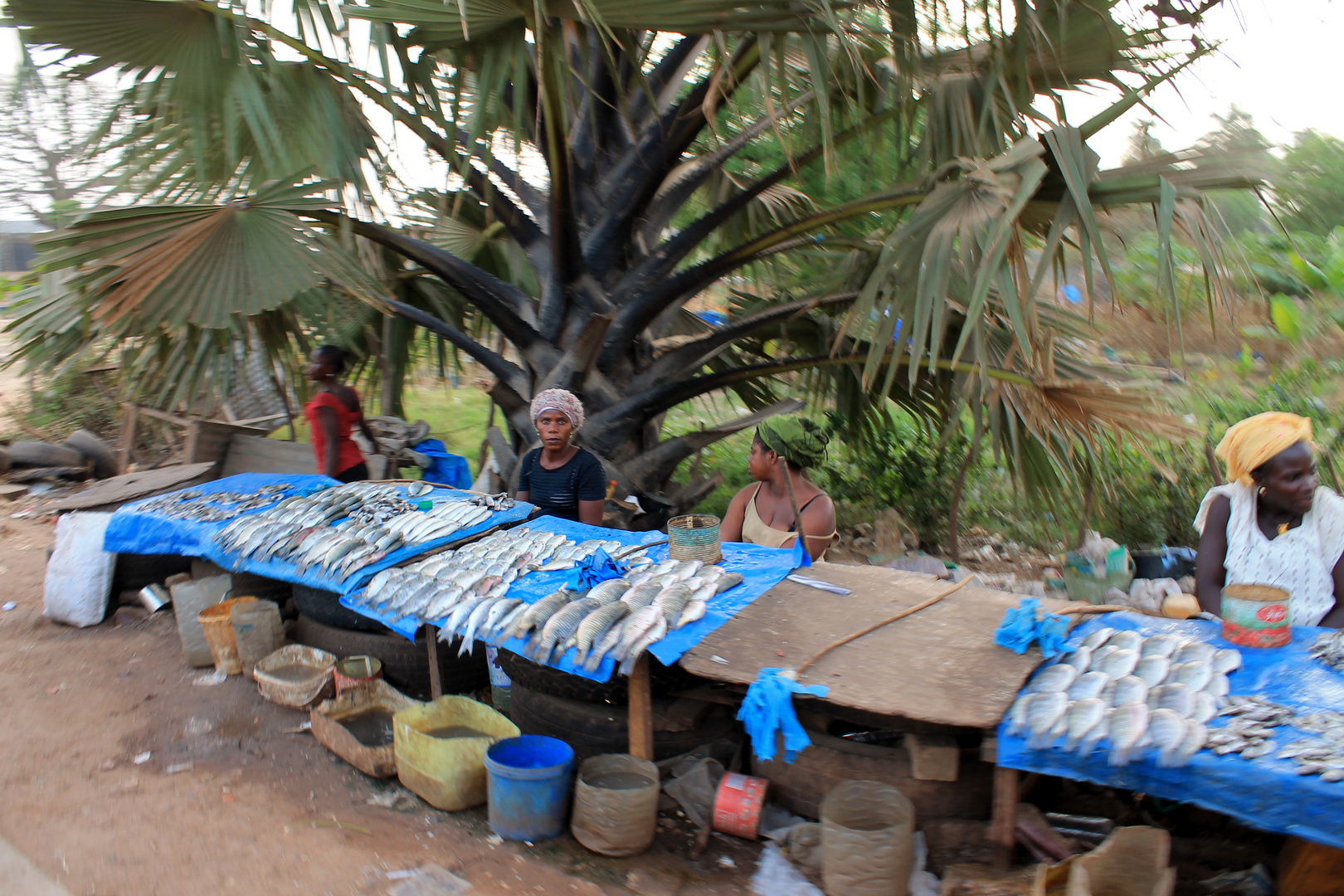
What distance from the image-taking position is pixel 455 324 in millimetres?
6840

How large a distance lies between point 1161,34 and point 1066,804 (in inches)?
133

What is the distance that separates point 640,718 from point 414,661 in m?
1.59

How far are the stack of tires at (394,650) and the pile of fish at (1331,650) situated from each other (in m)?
3.39

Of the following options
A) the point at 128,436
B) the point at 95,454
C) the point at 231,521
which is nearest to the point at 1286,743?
the point at 231,521

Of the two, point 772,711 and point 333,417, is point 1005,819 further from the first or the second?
point 333,417

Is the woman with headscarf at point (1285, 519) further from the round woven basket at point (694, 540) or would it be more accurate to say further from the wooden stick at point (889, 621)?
the round woven basket at point (694, 540)

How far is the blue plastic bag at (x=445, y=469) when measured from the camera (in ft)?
22.6

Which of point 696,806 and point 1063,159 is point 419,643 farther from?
point 1063,159

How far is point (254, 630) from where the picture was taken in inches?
178

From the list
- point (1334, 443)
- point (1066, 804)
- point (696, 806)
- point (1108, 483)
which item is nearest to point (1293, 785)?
point (1066, 804)

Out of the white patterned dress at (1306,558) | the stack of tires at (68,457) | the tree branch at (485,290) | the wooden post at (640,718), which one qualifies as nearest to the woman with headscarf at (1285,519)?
the white patterned dress at (1306,558)

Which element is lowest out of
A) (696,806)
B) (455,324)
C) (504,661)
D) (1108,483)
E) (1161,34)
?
(696,806)

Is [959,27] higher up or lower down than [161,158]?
higher up

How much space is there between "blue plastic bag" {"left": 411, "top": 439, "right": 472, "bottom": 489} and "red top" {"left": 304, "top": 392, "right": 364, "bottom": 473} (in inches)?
35.0
